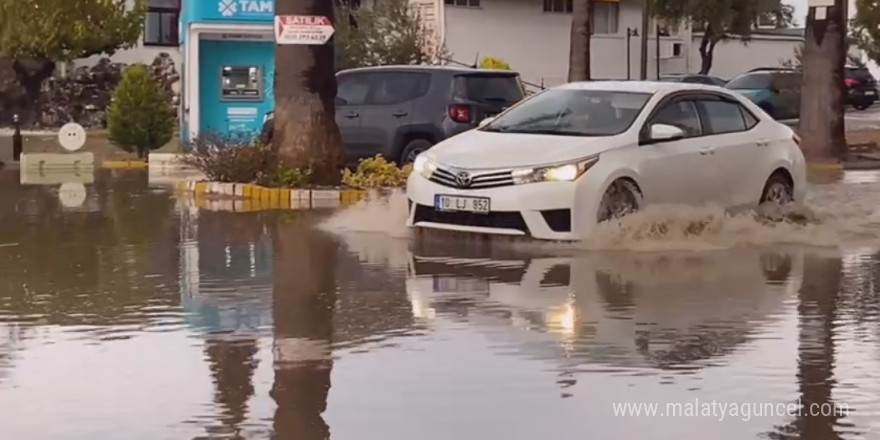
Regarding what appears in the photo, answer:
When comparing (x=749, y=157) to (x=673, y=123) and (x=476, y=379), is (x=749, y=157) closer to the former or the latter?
(x=673, y=123)

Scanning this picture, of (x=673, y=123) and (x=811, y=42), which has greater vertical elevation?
(x=811, y=42)

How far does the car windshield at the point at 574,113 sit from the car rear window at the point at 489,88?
19.6 feet

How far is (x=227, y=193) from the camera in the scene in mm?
17891

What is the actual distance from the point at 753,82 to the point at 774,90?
2.54 ft

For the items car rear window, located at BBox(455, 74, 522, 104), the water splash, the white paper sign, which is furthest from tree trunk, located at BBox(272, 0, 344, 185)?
car rear window, located at BBox(455, 74, 522, 104)

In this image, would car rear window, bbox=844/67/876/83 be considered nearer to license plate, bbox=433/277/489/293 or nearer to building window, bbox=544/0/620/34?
building window, bbox=544/0/620/34

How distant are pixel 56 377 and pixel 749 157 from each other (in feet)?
27.0

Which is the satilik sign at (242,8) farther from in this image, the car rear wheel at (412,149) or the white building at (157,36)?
the white building at (157,36)

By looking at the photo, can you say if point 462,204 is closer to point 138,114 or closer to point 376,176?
point 376,176

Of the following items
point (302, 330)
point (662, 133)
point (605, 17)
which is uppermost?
point (605, 17)

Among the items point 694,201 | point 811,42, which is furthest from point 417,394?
point 811,42

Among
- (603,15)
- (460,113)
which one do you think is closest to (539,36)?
(603,15)

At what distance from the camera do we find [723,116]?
13805mm

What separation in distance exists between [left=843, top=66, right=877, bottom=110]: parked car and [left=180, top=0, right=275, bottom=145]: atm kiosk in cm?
2862
